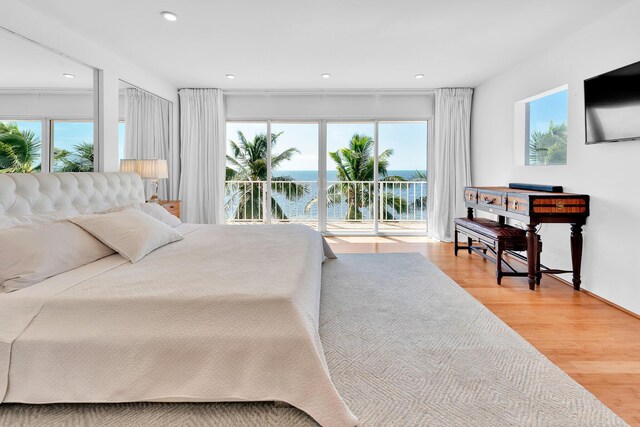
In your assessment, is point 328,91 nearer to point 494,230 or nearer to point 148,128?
point 148,128

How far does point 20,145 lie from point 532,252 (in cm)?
445

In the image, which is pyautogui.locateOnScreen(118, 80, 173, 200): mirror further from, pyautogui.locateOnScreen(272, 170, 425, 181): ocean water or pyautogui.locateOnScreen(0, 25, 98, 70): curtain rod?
pyautogui.locateOnScreen(272, 170, 425, 181): ocean water

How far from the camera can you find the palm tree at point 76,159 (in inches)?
128

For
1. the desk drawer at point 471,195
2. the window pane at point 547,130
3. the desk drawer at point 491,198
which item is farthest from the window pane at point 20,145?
the window pane at point 547,130

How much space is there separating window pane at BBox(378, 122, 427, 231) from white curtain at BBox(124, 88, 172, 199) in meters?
3.50

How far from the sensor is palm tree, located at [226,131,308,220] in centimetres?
636

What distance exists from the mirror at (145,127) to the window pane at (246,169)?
108 cm

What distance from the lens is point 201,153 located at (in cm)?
586

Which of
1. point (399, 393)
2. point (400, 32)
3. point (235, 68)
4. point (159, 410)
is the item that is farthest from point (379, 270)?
point (235, 68)

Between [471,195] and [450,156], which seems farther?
[450,156]

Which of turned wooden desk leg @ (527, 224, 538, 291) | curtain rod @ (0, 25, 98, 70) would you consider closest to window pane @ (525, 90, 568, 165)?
turned wooden desk leg @ (527, 224, 538, 291)

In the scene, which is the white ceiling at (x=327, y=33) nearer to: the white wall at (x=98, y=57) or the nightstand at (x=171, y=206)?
the white wall at (x=98, y=57)

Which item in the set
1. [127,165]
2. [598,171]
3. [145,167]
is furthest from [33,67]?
[598,171]

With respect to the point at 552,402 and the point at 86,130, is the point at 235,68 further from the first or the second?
the point at 552,402
